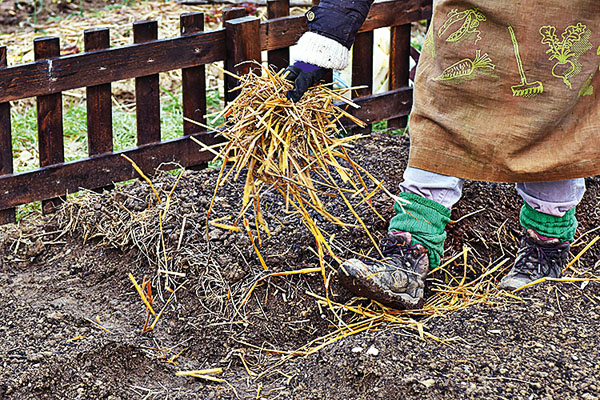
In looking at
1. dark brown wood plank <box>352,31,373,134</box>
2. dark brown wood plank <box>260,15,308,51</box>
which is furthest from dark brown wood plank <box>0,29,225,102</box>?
dark brown wood plank <box>352,31,373,134</box>

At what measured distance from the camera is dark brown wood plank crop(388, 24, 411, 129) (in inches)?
166

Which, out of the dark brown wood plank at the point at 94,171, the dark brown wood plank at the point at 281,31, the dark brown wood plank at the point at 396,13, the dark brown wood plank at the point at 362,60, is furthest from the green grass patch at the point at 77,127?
the dark brown wood plank at the point at 396,13

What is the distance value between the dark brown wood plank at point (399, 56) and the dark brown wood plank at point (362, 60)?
0.20m

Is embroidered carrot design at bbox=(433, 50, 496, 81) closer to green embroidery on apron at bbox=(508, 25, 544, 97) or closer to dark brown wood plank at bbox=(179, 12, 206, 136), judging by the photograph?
green embroidery on apron at bbox=(508, 25, 544, 97)

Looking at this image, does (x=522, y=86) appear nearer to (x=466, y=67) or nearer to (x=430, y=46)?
(x=466, y=67)

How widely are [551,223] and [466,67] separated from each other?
68cm

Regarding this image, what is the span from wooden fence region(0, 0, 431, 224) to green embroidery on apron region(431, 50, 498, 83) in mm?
1029

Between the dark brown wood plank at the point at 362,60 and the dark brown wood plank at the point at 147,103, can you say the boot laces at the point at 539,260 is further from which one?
the dark brown wood plank at the point at 147,103

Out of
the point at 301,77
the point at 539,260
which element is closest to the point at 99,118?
the point at 301,77

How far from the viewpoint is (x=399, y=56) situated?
4.29 metres

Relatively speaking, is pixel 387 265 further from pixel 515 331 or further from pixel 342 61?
pixel 342 61

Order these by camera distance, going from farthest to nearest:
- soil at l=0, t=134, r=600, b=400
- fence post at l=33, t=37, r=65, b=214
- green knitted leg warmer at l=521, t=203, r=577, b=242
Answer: fence post at l=33, t=37, r=65, b=214 < green knitted leg warmer at l=521, t=203, r=577, b=242 < soil at l=0, t=134, r=600, b=400

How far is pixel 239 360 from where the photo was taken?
2.48 meters

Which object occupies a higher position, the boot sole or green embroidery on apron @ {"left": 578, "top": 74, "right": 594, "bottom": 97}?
green embroidery on apron @ {"left": 578, "top": 74, "right": 594, "bottom": 97}
